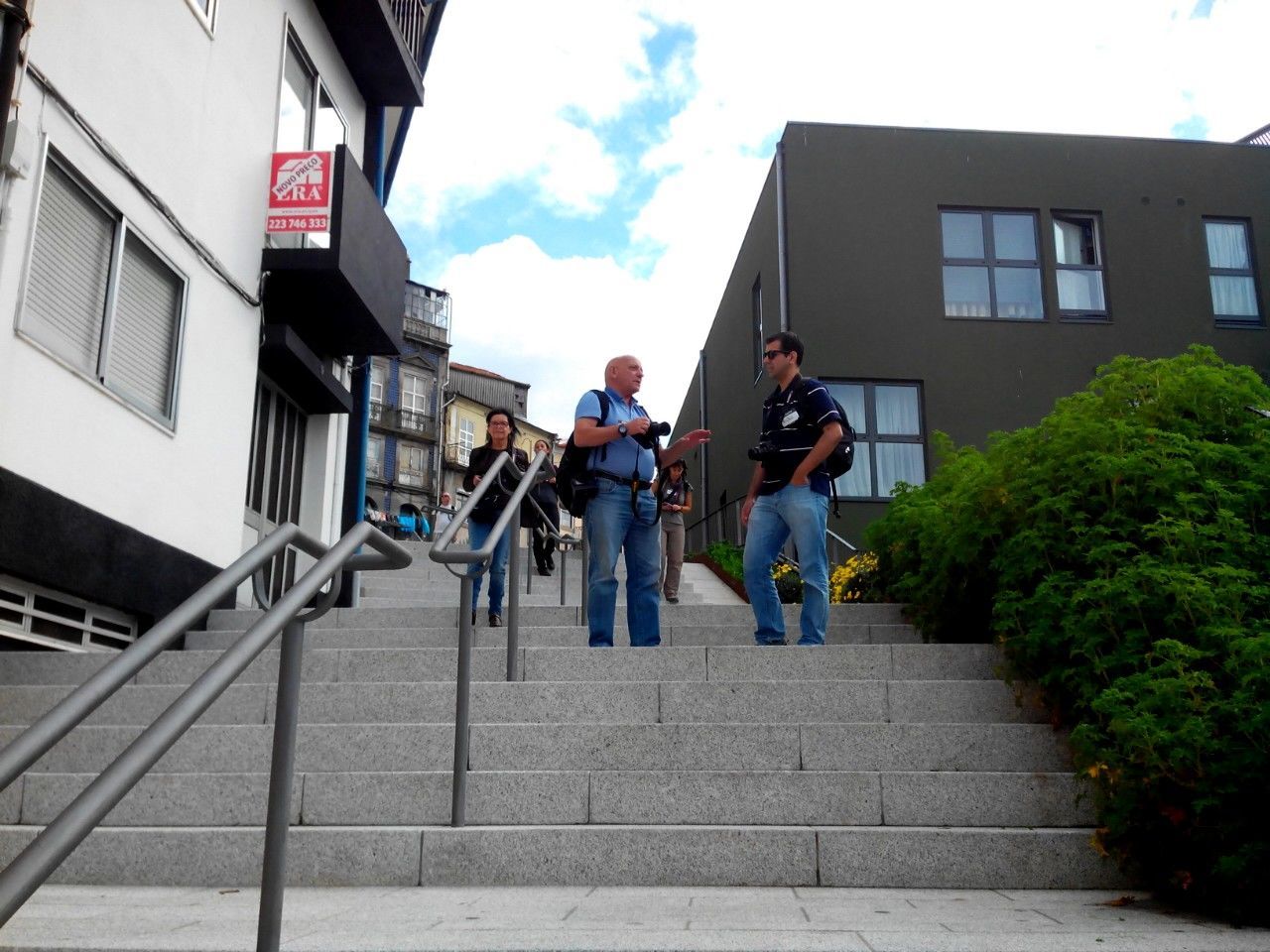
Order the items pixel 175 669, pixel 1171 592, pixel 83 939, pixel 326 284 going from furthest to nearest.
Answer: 1. pixel 326 284
2. pixel 175 669
3. pixel 1171 592
4. pixel 83 939

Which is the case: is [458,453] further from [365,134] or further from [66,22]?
[66,22]

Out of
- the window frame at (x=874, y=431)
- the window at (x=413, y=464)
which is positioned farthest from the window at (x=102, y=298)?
the window at (x=413, y=464)

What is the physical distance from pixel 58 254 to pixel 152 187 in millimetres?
1120

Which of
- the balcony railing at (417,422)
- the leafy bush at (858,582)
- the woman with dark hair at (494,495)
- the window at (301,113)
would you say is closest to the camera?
the woman with dark hair at (494,495)

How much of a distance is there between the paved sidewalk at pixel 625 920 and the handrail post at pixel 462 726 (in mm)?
386

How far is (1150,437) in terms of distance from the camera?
16.9ft

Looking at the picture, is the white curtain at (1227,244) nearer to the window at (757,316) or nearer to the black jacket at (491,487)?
the window at (757,316)

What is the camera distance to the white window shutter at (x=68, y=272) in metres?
6.12

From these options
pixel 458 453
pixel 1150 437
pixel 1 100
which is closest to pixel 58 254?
pixel 1 100

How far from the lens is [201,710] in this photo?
2299mm

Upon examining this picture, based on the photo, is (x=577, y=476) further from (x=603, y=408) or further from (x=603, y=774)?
(x=603, y=774)

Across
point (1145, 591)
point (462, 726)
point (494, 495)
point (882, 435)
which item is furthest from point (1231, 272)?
point (462, 726)

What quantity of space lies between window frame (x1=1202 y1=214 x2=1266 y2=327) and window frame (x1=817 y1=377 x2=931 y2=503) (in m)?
4.54

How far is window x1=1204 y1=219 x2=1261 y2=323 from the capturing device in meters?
16.2
